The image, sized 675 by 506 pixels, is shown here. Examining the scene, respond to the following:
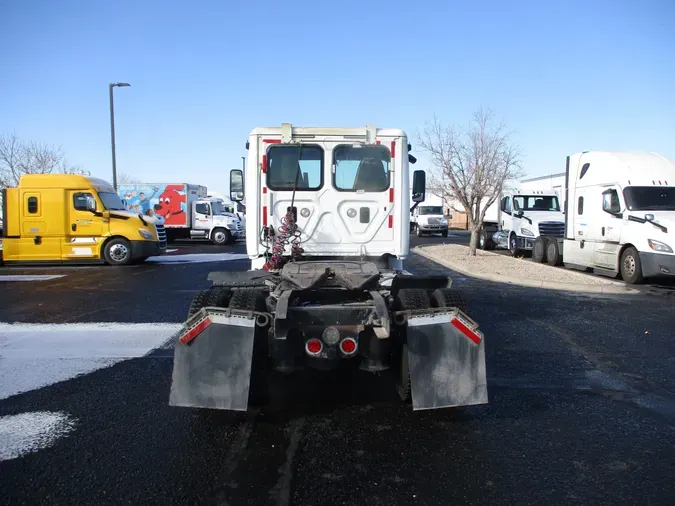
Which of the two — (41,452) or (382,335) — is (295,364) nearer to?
(382,335)

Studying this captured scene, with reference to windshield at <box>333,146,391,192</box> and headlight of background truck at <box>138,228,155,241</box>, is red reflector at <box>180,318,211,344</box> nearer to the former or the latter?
windshield at <box>333,146,391,192</box>

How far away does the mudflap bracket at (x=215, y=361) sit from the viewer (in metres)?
3.92

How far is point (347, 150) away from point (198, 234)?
76.9ft

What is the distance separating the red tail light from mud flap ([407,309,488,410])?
2.18ft

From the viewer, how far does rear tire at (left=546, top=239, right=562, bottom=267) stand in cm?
1683

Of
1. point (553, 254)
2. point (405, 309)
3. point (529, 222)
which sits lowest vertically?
point (553, 254)

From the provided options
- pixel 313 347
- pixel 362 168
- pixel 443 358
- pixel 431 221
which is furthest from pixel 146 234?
pixel 431 221

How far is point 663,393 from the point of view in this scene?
16.4 ft

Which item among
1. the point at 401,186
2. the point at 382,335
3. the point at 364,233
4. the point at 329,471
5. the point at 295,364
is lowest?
the point at 329,471

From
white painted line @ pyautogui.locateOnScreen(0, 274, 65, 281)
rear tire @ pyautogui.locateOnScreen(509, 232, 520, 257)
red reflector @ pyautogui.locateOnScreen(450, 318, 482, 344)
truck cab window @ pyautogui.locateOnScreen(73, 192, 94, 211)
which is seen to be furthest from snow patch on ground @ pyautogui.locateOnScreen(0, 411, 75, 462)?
rear tire @ pyautogui.locateOnScreen(509, 232, 520, 257)

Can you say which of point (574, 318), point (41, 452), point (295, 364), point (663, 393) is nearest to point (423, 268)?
point (574, 318)

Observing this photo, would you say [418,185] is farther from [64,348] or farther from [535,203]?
[535,203]

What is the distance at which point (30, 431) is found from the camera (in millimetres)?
4082

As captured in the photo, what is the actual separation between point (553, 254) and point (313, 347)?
584 inches
